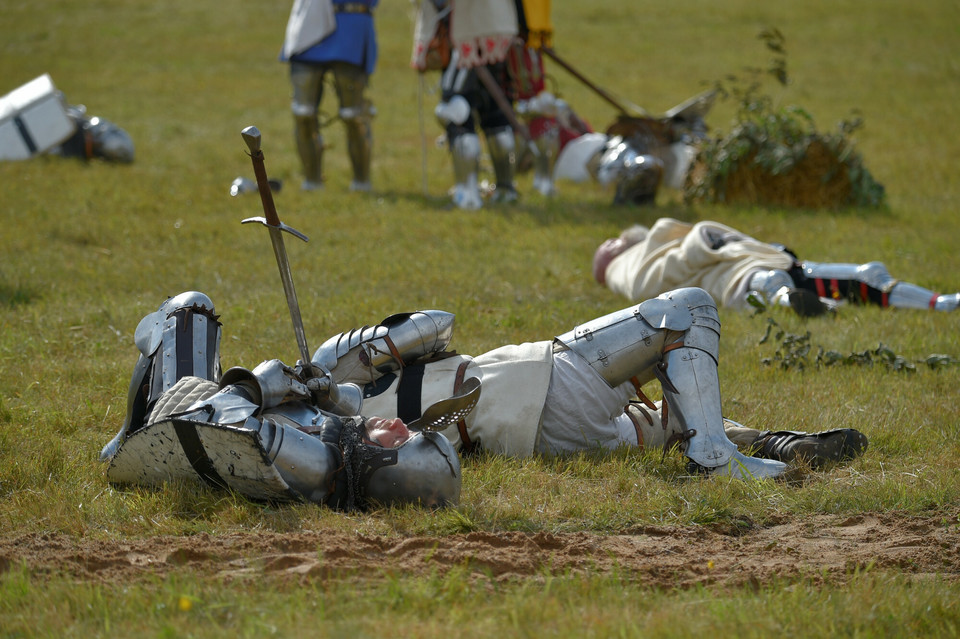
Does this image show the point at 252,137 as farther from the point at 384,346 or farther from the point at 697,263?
the point at 697,263

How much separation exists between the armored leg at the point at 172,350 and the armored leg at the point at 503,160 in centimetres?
639

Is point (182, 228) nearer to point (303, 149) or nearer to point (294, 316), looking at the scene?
point (303, 149)

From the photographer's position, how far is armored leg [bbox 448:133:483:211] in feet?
30.8

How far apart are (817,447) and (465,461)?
125cm

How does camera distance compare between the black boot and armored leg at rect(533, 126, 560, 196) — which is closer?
the black boot

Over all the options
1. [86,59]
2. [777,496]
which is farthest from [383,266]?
[86,59]

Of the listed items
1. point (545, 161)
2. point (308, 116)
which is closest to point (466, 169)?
point (545, 161)

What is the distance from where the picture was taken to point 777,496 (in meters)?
3.32

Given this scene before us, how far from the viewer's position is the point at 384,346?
3514mm

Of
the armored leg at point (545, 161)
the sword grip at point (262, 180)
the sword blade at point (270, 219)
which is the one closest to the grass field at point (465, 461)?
the armored leg at point (545, 161)

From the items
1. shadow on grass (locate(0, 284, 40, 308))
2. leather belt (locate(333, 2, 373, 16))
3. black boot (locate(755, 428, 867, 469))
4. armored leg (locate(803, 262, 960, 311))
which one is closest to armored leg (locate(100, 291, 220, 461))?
black boot (locate(755, 428, 867, 469))

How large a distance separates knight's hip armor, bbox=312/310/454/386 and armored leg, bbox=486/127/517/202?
6242 mm

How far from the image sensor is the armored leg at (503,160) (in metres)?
9.71

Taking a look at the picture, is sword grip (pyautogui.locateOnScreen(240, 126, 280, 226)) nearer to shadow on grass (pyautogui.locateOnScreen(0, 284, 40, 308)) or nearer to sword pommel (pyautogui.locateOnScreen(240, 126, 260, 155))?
sword pommel (pyautogui.locateOnScreen(240, 126, 260, 155))
